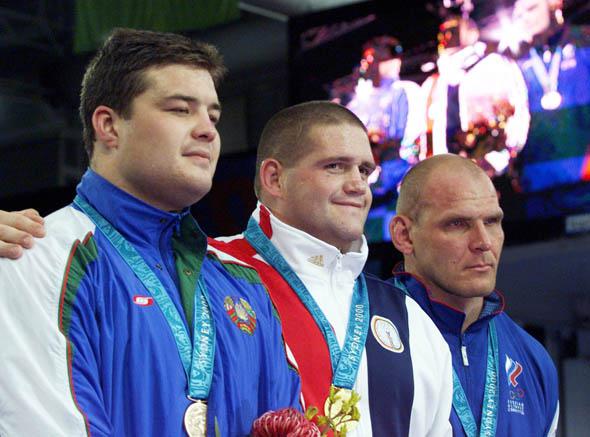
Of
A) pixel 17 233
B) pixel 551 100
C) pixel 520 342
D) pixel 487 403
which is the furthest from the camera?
pixel 551 100

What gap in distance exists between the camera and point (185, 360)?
208 centimetres

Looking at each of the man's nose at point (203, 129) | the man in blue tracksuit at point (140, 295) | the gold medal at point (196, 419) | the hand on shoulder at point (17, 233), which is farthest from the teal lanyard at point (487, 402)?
the hand on shoulder at point (17, 233)

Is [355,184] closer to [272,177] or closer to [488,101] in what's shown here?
[272,177]

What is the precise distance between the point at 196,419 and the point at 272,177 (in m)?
1.07

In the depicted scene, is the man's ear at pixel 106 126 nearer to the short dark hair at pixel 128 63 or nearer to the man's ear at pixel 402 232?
the short dark hair at pixel 128 63

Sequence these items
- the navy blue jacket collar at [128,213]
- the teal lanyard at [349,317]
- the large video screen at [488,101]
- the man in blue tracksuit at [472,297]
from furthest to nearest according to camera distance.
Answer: the large video screen at [488,101] < the man in blue tracksuit at [472,297] < the teal lanyard at [349,317] < the navy blue jacket collar at [128,213]

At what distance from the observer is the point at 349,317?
2.75 metres

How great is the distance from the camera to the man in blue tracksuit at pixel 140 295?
1.93m

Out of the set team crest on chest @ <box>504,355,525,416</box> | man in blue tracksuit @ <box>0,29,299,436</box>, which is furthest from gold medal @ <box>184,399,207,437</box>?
team crest on chest @ <box>504,355,525,416</box>

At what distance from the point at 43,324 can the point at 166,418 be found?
0.27 meters

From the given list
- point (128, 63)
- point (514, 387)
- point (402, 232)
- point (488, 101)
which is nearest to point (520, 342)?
point (514, 387)

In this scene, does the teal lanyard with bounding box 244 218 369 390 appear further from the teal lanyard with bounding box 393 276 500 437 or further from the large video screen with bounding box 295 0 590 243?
the large video screen with bounding box 295 0 590 243

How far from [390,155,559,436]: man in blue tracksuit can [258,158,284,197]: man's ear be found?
0.56m

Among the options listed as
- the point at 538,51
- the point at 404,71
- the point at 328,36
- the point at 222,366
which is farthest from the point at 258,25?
the point at 222,366
